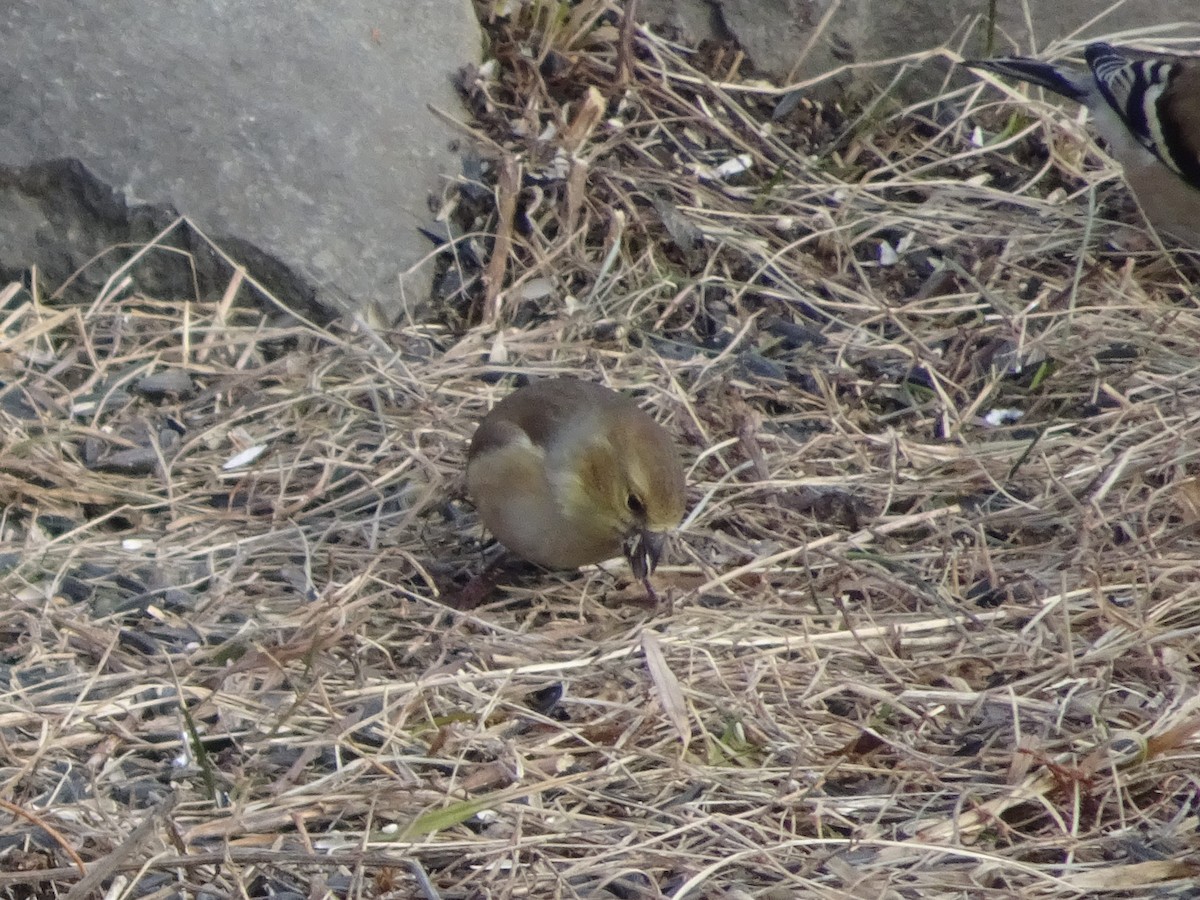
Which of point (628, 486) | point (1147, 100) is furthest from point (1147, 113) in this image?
point (628, 486)

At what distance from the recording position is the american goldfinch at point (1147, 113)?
19.1 feet

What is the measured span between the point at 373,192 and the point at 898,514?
91.1 inches

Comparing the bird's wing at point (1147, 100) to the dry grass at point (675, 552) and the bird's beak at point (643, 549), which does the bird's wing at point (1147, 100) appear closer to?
the dry grass at point (675, 552)

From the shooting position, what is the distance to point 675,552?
14.3 feet

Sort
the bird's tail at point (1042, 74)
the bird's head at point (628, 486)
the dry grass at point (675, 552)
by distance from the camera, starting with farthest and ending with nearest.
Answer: the bird's tail at point (1042, 74) < the bird's head at point (628, 486) < the dry grass at point (675, 552)

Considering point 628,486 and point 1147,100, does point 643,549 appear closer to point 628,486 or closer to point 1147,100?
point 628,486

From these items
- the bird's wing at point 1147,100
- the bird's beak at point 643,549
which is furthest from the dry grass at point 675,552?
the bird's wing at point 1147,100

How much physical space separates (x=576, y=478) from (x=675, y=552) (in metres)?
0.49

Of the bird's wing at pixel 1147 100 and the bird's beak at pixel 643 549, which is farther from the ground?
the bird's wing at pixel 1147 100

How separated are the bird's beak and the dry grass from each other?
150mm

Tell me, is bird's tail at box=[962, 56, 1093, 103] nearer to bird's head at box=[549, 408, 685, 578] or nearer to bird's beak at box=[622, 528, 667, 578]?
bird's head at box=[549, 408, 685, 578]

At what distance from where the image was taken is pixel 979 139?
632cm

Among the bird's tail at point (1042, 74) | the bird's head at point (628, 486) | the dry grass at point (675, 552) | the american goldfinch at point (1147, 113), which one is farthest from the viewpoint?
the bird's tail at point (1042, 74)

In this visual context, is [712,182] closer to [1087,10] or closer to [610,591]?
[1087,10]
